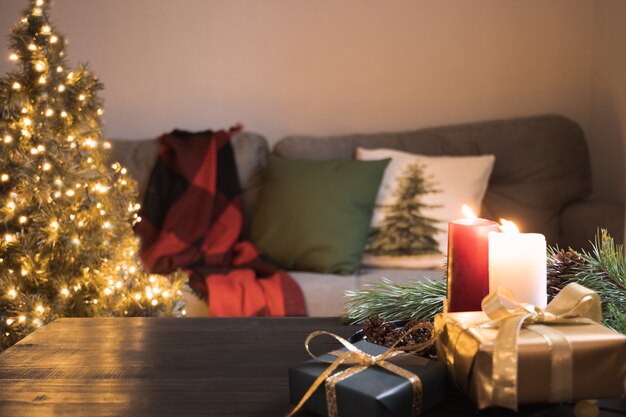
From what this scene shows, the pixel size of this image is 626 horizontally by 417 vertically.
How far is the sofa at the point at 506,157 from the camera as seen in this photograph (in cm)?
286

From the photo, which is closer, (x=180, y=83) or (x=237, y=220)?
(x=237, y=220)

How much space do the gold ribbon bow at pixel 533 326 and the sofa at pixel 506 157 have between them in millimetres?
1807

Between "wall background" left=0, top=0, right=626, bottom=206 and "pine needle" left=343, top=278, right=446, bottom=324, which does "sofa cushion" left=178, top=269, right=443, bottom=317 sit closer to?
"wall background" left=0, top=0, right=626, bottom=206

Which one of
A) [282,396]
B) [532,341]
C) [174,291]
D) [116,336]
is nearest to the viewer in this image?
[532,341]

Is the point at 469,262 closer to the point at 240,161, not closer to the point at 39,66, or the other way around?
the point at 39,66

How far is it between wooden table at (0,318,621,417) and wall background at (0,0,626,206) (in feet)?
7.28

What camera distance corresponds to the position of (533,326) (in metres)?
0.81

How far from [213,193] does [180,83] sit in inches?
29.6

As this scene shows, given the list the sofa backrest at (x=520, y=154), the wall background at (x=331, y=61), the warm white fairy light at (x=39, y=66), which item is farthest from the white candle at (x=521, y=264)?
the wall background at (x=331, y=61)

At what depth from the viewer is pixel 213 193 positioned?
9.51 ft

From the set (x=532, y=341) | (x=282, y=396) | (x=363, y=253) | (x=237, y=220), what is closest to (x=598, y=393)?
(x=532, y=341)

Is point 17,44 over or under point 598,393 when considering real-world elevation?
over

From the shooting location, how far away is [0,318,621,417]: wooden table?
866mm

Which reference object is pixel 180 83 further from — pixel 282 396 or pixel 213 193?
pixel 282 396
